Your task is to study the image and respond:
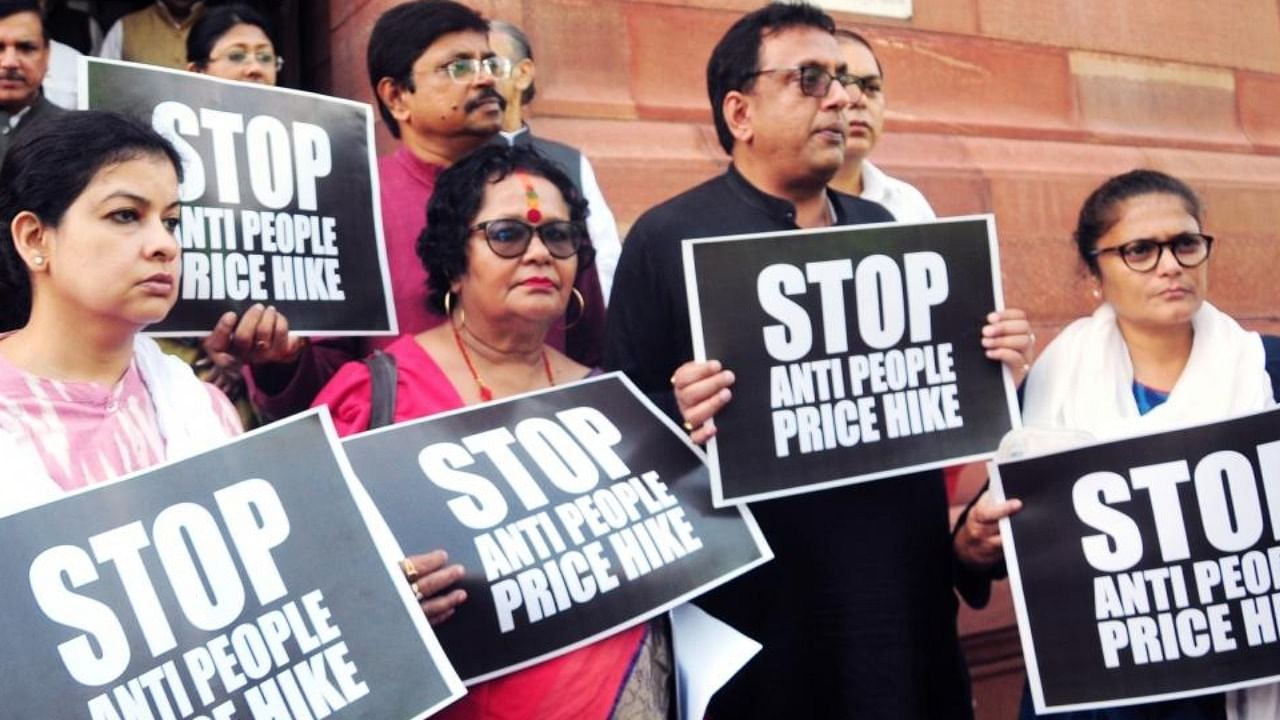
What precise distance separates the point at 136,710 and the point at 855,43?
357cm

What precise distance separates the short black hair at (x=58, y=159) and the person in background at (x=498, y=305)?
0.74 m

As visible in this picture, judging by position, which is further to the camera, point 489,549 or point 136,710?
point 489,549

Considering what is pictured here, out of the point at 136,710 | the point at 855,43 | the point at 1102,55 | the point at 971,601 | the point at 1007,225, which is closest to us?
the point at 136,710

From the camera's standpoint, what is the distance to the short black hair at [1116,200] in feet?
11.7

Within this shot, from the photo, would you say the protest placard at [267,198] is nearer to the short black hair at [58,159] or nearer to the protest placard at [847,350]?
the short black hair at [58,159]

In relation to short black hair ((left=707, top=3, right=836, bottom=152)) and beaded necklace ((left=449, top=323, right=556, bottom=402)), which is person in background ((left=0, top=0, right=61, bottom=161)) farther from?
short black hair ((left=707, top=3, right=836, bottom=152))

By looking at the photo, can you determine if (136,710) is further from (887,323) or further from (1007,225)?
(1007,225)

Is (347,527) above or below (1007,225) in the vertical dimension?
below

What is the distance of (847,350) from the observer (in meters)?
3.38

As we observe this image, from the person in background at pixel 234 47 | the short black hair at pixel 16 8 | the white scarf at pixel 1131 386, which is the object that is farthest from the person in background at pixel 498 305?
the short black hair at pixel 16 8

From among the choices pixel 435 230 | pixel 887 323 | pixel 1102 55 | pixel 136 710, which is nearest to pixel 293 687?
pixel 136 710

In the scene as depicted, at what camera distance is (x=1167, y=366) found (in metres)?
3.54

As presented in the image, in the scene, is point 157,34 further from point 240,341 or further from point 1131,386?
point 1131,386

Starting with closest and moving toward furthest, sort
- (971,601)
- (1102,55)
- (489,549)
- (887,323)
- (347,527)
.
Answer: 1. (347,527)
2. (489,549)
3. (887,323)
4. (971,601)
5. (1102,55)
